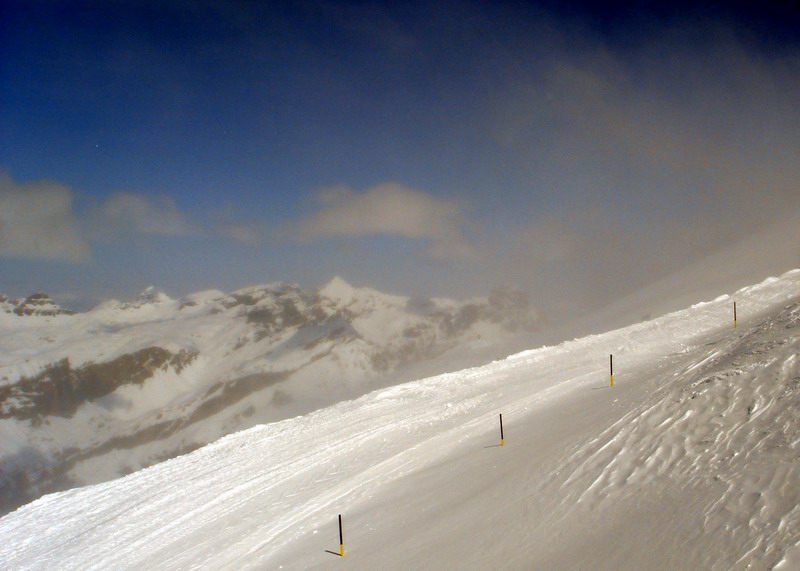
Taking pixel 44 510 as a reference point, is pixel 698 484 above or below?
above

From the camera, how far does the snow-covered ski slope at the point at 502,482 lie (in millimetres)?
8977

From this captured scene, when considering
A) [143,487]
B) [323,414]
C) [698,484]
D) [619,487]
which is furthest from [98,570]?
[698,484]

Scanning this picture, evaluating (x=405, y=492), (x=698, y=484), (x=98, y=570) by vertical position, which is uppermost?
(x=698, y=484)

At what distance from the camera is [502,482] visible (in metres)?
14.8

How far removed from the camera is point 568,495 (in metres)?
12.0

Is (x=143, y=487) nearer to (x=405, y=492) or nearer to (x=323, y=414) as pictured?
(x=323, y=414)

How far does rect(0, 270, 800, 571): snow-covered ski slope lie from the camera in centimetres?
898

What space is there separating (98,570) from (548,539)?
1361 cm

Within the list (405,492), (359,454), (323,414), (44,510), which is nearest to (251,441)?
(323,414)

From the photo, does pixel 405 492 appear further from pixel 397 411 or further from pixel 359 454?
pixel 397 411

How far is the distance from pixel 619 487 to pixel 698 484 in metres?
1.81

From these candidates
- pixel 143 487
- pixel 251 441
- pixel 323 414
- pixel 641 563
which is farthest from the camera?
pixel 323 414

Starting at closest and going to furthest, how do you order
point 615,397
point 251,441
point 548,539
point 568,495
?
point 548,539, point 568,495, point 615,397, point 251,441

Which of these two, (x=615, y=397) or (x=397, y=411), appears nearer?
(x=615, y=397)
